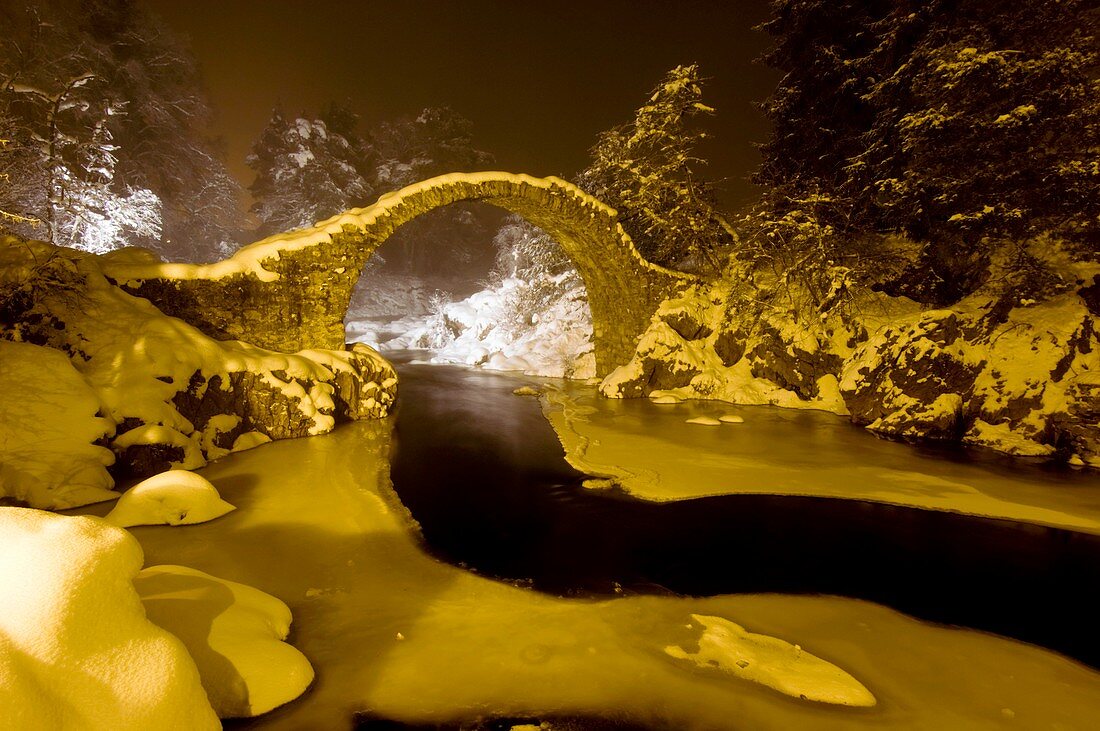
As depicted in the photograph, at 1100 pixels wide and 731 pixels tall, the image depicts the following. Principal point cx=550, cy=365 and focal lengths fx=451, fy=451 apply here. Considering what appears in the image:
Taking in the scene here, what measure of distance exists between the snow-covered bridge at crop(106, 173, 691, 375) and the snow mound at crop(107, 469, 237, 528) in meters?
5.04

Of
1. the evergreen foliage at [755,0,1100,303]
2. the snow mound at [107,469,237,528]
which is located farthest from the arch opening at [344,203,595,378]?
the snow mound at [107,469,237,528]

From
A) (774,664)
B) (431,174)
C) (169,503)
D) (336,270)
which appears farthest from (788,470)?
(431,174)

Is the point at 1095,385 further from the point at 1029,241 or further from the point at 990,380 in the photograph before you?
the point at 1029,241

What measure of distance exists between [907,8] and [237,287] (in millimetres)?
16551

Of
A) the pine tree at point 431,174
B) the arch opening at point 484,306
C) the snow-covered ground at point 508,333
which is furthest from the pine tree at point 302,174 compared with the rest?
the snow-covered ground at point 508,333

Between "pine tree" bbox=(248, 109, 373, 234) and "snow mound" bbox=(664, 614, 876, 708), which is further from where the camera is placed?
"pine tree" bbox=(248, 109, 373, 234)

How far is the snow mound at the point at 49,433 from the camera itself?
5062 mm

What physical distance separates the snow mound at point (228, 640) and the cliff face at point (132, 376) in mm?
3839

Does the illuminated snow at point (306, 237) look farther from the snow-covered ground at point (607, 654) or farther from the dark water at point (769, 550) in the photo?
the snow-covered ground at point (607, 654)

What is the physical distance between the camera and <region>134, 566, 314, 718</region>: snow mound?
241 centimetres

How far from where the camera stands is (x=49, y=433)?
5434 mm

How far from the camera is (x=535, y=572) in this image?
4195 millimetres

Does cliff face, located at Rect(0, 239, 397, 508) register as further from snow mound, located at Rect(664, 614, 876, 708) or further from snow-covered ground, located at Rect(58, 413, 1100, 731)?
snow mound, located at Rect(664, 614, 876, 708)

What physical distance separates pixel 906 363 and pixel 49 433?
14.0 metres
